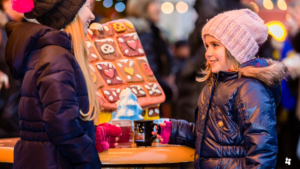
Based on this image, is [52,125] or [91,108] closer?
[52,125]

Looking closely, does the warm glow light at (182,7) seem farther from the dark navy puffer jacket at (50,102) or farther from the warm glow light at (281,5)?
the dark navy puffer jacket at (50,102)

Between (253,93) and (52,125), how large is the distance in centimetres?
81

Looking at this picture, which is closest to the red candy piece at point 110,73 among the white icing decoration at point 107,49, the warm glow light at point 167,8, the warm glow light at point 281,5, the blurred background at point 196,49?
the white icing decoration at point 107,49

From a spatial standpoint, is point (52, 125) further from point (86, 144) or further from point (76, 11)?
point (76, 11)

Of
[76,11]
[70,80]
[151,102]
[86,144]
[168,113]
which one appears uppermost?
[76,11]

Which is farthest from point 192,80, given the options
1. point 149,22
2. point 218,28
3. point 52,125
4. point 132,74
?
point 52,125

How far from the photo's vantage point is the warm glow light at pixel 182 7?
14.6 feet

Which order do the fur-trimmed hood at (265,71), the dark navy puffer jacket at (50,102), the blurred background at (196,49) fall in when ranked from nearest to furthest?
the dark navy puffer jacket at (50,102) < the fur-trimmed hood at (265,71) < the blurred background at (196,49)

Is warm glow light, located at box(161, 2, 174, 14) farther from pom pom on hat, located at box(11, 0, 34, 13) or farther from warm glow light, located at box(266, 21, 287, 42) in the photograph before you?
pom pom on hat, located at box(11, 0, 34, 13)

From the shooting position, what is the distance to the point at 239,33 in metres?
1.41

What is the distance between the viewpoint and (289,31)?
3.18 m

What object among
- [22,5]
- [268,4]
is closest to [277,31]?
[268,4]

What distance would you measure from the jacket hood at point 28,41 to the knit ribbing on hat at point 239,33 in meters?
0.68

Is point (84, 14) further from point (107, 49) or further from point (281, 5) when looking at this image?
point (281, 5)
